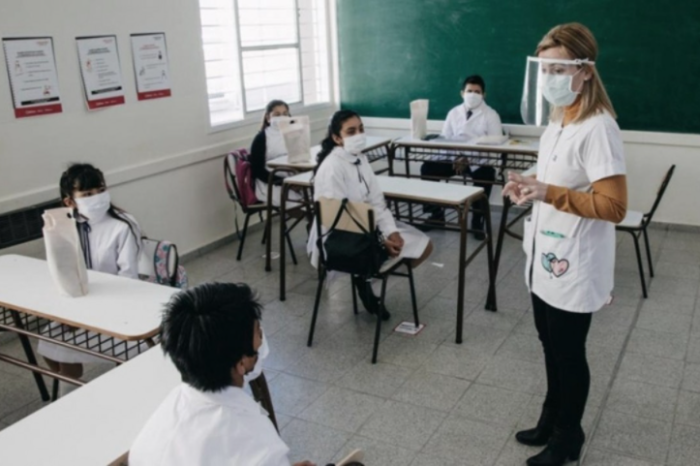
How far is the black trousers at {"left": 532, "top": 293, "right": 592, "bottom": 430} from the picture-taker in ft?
6.98

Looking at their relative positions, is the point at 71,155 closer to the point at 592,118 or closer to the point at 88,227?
the point at 88,227

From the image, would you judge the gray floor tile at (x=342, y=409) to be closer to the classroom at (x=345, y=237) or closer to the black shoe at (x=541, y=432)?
the classroom at (x=345, y=237)

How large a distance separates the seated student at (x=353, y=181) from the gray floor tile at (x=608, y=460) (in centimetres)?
129

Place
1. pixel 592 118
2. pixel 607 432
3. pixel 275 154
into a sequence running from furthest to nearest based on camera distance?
pixel 275 154
pixel 607 432
pixel 592 118

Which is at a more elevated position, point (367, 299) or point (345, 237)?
point (345, 237)

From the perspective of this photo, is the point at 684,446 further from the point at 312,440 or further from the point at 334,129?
the point at 334,129

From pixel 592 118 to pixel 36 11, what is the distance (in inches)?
116

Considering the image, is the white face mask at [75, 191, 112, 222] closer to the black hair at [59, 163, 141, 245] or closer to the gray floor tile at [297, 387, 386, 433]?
the black hair at [59, 163, 141, 245]

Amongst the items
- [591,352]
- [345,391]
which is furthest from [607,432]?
[345,391]

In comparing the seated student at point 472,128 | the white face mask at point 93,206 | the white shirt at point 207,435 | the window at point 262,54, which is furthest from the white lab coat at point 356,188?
the white shirt at point 207,435

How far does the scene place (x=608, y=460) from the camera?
2.39 metres

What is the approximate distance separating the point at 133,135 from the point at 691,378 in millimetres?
3387

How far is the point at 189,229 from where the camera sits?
15.5 feet

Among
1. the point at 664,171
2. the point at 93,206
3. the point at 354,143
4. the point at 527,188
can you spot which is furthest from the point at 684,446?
the point at 664,171
